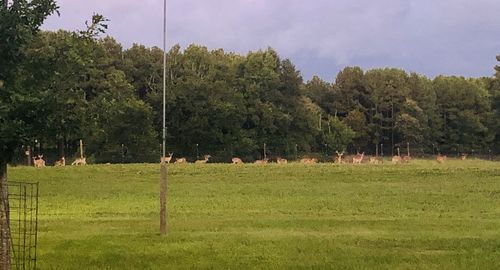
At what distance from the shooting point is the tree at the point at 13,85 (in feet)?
23.7

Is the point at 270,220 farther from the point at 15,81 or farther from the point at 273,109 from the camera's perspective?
the point at 273,109

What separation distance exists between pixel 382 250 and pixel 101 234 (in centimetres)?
559

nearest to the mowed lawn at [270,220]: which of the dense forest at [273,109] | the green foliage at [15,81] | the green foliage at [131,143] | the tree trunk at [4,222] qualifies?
the tree trunk at [4,222]

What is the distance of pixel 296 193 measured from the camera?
25.5 m

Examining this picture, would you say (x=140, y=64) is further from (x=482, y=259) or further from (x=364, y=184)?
(x=482, y=259)

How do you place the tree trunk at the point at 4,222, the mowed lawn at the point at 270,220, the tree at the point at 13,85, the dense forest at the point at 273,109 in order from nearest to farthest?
the tree at the point at 13,85
the tree trunk at the point at 4,222
the mowed lawn at the point at 270,220
the dense forest at the point at 273,109

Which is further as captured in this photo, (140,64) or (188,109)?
(140,64)

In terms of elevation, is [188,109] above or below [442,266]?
above

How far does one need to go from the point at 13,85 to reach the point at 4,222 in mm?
1620

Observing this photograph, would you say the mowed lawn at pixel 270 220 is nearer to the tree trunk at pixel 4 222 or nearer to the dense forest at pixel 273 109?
the tree trunk at pixel 4 222

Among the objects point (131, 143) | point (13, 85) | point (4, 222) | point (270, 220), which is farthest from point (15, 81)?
point (131, 143)

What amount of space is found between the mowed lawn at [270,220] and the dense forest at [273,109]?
12.6 meters

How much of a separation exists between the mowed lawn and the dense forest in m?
12.6

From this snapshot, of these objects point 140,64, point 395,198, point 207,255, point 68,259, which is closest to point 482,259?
point 207,255
